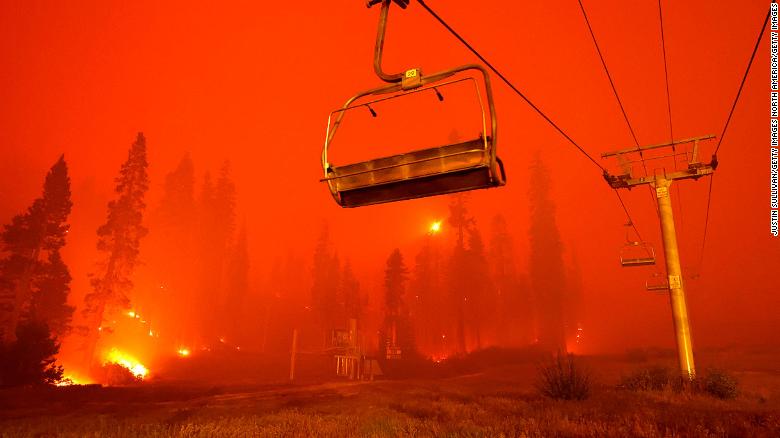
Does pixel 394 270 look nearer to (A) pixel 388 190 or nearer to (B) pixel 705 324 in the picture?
(A) pixel 388 190

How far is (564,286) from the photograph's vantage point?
5147cm

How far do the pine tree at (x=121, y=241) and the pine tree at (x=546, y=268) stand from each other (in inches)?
1751

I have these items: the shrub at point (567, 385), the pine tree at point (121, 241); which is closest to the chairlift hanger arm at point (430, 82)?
the shrub at point (567, 385)

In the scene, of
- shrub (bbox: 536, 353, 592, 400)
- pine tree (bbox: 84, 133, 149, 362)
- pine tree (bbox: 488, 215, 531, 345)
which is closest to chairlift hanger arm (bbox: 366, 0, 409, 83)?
shrub (bbox: 536, 353, 592, 400)

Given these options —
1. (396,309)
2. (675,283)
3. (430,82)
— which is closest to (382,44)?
(430,82)

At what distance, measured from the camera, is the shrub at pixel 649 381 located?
54.1ft

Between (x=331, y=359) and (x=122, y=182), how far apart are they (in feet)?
113

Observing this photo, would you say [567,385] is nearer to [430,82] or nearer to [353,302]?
[430,82]

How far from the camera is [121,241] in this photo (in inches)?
1567

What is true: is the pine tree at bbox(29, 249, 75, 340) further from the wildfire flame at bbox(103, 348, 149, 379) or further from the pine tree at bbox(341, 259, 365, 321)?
the pine tree at bbox(341, 259, 365, 321)

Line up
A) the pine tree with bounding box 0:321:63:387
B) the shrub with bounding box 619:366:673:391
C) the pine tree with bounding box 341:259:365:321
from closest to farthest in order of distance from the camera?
the shrub with bounding box 619:366:673:391, the pine tree with bounding box 0:321:63:387, the pine tree with bounding box 341:259:365:321

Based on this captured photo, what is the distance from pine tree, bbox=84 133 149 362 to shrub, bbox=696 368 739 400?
42.8 metres

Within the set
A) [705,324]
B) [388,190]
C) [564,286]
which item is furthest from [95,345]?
[705,324]

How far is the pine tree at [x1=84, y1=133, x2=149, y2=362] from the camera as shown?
37.7m
